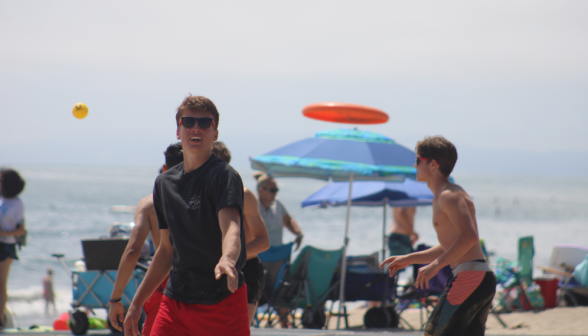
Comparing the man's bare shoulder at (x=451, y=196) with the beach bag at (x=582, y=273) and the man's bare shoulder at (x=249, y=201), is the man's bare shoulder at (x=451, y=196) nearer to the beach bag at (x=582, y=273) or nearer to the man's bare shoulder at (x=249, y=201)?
the man's bare shoulder at (x=249, y=201)

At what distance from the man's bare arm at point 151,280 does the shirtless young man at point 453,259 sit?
4.13 feet

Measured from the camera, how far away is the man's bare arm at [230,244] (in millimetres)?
1879

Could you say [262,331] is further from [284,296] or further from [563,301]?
[563,301]

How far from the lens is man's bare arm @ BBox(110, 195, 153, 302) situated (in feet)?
8.98

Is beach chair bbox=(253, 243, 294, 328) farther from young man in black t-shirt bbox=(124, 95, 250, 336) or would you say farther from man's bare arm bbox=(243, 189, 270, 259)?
young man in black t-shirt bbox=(124, 95, 250, 336)

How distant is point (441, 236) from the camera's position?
10.4ft

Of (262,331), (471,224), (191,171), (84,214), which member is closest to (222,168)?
(191,171)

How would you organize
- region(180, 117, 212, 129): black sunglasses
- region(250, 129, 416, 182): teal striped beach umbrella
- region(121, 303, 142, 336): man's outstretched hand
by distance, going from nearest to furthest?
region(180, 117, 212, 129): black sunglasses < region(121, 303, 142, 336): man's outstretched hand < region(250, 129, 416, 182): teal striped beach umbrella

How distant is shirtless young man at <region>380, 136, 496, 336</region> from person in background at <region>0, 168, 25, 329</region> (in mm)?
4382

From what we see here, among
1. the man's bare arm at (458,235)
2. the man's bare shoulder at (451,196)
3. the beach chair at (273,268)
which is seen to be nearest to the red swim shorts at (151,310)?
the man's bare arm at (458,235)

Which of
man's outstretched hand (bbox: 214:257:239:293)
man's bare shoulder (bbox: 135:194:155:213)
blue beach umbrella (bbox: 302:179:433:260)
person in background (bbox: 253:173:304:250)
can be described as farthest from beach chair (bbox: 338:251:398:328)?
man's outstretched hand (bbox: 214:257:239:293)

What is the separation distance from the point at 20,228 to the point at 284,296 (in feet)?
10.1

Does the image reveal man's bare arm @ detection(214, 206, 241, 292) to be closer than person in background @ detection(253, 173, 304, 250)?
Yes

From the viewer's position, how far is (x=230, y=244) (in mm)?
2012
